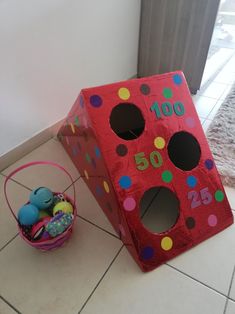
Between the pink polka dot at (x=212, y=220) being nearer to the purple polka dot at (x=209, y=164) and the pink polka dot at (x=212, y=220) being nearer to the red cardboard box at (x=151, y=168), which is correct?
the red cardboard box at (x=151, y=168)

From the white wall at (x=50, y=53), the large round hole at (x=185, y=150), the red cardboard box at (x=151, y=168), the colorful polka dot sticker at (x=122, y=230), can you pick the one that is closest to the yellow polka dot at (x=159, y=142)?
the red cardboard box at (x=151, y=168)

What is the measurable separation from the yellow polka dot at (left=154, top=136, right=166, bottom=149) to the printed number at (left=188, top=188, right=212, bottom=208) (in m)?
0.20

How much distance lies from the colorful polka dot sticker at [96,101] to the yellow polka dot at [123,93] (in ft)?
0.27

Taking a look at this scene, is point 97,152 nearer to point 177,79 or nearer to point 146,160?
point 146,160

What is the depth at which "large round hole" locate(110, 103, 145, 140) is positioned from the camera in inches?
44.9

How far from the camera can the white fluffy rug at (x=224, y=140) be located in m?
1.18

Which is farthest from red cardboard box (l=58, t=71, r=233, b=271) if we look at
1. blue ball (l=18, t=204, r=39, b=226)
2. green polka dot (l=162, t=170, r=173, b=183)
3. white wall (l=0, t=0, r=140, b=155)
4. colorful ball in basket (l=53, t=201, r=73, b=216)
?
white wall (l=0, t=0, r=140, b=155)

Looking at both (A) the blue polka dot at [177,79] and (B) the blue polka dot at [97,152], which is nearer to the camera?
(B) the blue polka dot at [97,152]

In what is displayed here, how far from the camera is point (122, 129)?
119 centimetres

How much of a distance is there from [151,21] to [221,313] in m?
1.70

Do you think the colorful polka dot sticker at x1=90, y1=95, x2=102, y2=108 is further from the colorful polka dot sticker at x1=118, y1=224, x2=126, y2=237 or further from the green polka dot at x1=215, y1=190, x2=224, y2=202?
the green polka dot at x1=215, y1=190, x2=224, y2=202

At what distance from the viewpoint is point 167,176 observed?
0.88 meters

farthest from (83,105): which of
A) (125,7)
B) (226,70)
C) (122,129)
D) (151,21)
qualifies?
(226,70)

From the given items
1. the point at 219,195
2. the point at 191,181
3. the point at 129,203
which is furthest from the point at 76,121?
the point at 219,195
